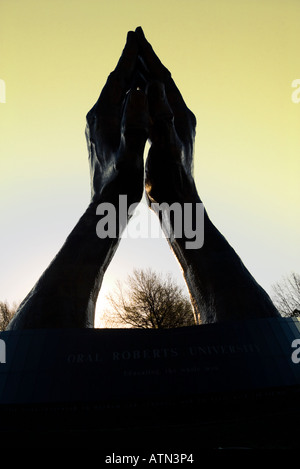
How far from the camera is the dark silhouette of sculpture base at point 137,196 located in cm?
448

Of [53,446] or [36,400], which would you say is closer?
[53,446]

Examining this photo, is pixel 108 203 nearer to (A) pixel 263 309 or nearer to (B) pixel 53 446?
(A) pixel 263 309

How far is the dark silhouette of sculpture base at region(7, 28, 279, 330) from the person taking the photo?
4477 mm

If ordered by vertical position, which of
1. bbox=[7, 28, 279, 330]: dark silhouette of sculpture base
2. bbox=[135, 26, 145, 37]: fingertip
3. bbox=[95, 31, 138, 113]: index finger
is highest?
bbox=[135, 26, 145, 37]: fingertip

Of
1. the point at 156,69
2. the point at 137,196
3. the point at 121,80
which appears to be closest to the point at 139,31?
the point at 156,69

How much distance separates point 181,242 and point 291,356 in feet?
8.34

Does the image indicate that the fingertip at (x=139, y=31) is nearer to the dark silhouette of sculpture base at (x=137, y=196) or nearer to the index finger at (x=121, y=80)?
the dark silhouette of sculpture base at (x=137, y=196)

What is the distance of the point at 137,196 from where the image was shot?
19.7 feet

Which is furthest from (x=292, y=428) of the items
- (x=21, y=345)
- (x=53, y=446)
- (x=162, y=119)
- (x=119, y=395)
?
(x=162, y=119)

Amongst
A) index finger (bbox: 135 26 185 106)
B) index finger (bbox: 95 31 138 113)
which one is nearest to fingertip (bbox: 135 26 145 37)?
index finger (bbox: 135 26 185 106)

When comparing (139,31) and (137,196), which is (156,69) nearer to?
(139,31)

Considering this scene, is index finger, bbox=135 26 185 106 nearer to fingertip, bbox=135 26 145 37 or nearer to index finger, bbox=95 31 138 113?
fingertip, bbox=135 26 145 37

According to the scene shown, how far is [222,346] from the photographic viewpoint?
140 inches
